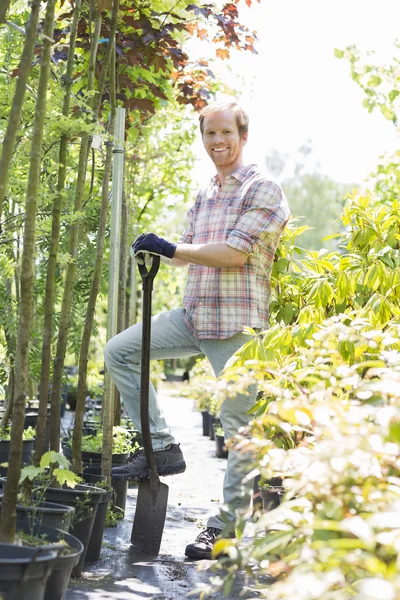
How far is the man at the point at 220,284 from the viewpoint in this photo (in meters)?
3.17

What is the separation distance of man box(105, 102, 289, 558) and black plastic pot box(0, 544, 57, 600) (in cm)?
139

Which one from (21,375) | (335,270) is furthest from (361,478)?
(335,270)

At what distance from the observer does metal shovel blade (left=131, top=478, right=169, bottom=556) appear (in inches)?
122

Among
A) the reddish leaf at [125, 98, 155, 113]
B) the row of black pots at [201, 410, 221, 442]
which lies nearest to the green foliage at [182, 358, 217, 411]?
the row of black pots at [201, 410, 221, 442]

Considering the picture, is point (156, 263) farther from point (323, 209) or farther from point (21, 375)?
point (323, 209)

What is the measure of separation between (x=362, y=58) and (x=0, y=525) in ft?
13.2

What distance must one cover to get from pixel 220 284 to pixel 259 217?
13.0 inches

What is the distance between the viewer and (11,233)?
2.97 metres

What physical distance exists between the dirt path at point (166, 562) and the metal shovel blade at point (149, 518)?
0.05 m

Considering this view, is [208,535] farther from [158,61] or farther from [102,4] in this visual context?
[158,61]

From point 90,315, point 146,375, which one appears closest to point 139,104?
point 90,315

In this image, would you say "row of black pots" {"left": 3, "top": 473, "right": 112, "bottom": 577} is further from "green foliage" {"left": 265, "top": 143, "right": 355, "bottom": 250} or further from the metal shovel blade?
"green foliage" {"left": 265, "top": 143, "right": 355, "bottom": 250}

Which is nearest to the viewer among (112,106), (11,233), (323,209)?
(11,233)

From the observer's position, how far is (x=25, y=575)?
1691mm
